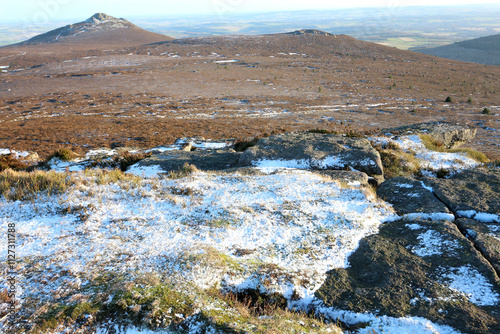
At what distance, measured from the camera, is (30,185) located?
719 centimetres

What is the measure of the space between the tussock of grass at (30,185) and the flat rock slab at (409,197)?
27.9ft

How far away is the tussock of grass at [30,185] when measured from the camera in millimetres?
6725

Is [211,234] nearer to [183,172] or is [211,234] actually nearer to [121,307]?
[121,307]

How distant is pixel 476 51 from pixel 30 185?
125m

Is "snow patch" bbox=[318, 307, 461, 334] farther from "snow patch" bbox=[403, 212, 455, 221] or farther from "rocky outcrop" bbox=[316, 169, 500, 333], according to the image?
"snow patch" bbox=[403, 212, 455, 221]

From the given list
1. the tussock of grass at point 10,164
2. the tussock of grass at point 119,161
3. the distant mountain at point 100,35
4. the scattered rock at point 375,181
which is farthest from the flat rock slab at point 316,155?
the distant mountain at point 100,35

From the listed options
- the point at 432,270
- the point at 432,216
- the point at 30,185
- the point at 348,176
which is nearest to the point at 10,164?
the point at 30,185

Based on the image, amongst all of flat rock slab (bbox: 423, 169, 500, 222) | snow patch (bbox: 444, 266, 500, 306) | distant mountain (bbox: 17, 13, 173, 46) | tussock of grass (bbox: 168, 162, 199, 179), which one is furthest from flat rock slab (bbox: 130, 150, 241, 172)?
distant mountain (bbox: 17, 13, 173, 46)

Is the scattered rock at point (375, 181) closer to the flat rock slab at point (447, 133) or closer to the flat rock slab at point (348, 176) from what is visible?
the flat rock slab at point (348, 176)

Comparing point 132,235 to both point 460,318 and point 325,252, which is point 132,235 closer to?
point 325,252

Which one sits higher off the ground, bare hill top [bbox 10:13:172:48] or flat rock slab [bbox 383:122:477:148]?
bare hill top [bbox 10:13:172:48]

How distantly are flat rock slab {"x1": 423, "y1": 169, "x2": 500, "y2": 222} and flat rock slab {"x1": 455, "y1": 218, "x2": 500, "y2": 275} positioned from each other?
1.44 feet

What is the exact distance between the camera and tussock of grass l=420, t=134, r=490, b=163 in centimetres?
1328

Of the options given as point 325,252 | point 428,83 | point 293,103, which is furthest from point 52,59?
point 325,252
